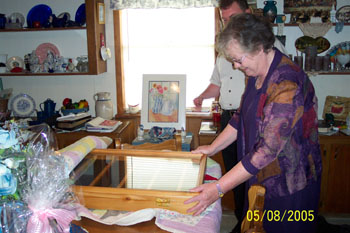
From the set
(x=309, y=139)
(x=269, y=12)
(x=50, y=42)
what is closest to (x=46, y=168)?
(x=309, y=139)

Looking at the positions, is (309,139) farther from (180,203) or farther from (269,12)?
(269,12)

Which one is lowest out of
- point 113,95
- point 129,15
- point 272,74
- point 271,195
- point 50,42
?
point 271,195

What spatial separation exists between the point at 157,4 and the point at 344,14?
1.75 metres

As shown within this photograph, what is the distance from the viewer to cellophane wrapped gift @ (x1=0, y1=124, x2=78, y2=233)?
0.87m

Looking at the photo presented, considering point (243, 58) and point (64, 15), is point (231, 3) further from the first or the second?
point (64, 15)

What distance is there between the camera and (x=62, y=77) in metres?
3.79

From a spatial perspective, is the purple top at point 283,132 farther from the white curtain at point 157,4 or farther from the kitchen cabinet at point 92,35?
the kitchen cabinet at point 92,35

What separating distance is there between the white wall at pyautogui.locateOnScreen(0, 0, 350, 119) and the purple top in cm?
214

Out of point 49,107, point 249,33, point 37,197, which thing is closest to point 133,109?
point 49,107

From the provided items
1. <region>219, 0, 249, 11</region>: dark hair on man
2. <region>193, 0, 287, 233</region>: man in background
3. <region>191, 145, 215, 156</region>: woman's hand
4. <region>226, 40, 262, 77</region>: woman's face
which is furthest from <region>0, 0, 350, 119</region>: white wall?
<region>226, 40, 262, 77</region>: woman's face

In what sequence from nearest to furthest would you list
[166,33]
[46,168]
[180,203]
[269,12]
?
[46,168]
[180,203]
[269,12]
[166,33]

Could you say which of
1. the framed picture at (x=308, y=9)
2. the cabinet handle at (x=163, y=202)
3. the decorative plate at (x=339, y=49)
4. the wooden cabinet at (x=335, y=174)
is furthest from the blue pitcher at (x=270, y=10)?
the cabinet handle at (x=163, y=202)

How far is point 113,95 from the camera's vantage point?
3730 mm

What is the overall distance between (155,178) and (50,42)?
277 centimetres
